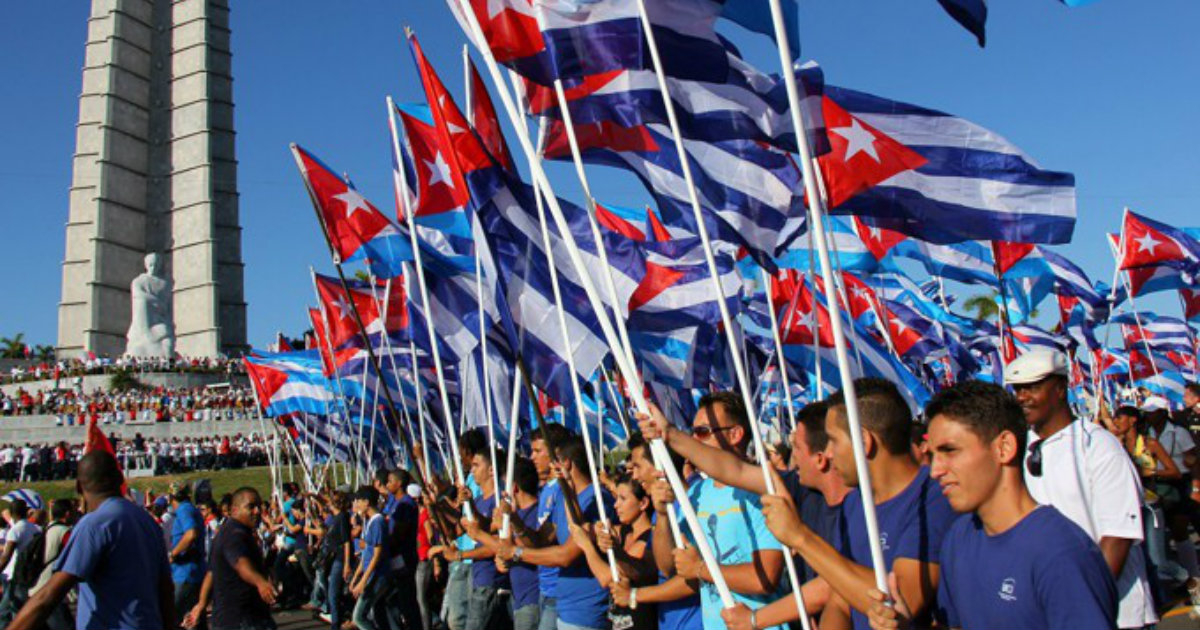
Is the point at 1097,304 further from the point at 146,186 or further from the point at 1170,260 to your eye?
the point at 146,186

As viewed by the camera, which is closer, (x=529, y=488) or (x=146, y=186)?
(x=529, y=488)

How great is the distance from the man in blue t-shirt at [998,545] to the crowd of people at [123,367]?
58.1 m

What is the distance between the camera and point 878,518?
12.4ft

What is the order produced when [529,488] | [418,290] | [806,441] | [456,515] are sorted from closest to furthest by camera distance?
Result: [806,441] → [529,488] → [456,515] → [418,290]

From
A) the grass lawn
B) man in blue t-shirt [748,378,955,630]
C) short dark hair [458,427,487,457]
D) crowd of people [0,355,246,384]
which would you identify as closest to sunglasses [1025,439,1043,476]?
Result: man in blue t-shirt [748,378,955,630]

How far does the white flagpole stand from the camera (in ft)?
13.6

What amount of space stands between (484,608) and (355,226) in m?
5.05

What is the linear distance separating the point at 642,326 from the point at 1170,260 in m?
9.91

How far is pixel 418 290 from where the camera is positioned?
12.0 meters

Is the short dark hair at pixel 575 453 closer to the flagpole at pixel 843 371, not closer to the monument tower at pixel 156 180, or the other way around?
the flagpole at pixel 843 371

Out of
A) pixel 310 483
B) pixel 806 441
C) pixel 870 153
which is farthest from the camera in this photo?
pixel 310 483

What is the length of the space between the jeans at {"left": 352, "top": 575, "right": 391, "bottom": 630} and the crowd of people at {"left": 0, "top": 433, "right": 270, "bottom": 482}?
92.0ft

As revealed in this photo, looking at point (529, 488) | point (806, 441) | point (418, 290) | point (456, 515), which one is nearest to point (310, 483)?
point (418, 290)

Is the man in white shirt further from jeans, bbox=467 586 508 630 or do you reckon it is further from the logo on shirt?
the logo on shirt
